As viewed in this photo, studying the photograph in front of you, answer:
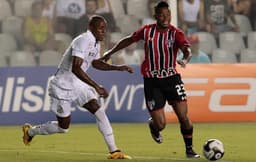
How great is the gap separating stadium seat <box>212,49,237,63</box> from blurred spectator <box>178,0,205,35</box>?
703 millimetres

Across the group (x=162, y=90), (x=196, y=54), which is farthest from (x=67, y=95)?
(x=196, y=54)

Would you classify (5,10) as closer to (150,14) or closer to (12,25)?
(12,25)

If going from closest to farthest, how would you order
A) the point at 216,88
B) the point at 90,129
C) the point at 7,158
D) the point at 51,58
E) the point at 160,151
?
1. the point at 7,158
2. the point at 160,151
3. the point at 90,129
4. the point at 216,88
5. the point at 51,58

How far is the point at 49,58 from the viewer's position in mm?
21516

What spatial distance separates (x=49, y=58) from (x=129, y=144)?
6.67m

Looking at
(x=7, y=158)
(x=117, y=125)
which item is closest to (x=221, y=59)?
(x=117, y=125)

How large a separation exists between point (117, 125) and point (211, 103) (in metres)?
2.02

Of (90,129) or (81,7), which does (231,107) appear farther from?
(81,7)

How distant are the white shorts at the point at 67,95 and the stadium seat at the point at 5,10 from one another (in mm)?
9166

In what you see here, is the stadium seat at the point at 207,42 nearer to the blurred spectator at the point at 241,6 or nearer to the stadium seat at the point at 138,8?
the blurred spectator at the point at 241,6

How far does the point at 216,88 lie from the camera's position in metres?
20.2

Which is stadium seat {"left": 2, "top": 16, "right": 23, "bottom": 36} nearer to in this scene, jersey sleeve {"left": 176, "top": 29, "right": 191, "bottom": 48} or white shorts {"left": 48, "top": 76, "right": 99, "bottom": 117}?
white shorts {"left": 48, "top": 76, "right": 99, "bottom": 117}

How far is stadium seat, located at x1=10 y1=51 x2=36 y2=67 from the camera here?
70.4ft

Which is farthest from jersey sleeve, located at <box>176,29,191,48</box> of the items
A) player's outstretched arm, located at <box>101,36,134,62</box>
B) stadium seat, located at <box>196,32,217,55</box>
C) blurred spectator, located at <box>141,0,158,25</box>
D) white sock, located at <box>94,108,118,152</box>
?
blurred spectator, located at <box>141,0,158,25</box>
